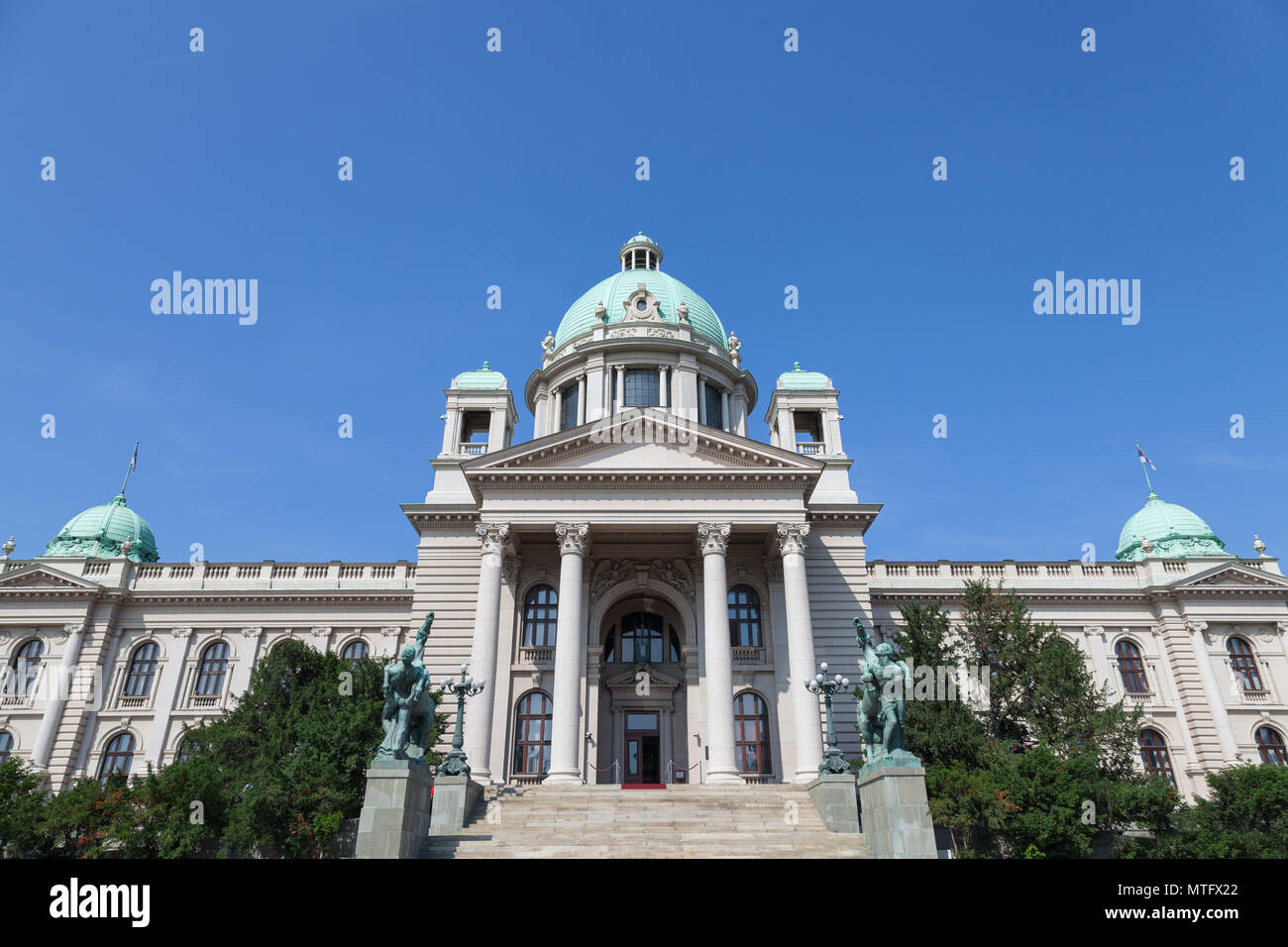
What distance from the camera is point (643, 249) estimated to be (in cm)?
5406

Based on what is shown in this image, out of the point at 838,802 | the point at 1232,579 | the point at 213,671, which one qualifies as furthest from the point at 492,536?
the point at 1232,579

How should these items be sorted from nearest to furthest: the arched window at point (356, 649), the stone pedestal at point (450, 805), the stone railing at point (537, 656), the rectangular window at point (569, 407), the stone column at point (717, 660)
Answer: the stone pedestal at point (450, 805) < the stone column at point (717, 660) < the stone railing at point (537, 656) < the arched window at point (356, 649) < the rectangular window at point (569, 407)

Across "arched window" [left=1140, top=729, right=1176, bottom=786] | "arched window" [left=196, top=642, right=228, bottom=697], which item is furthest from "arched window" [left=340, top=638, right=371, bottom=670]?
"arched window" [left=1140, top=729, right=1176, bottom=786]

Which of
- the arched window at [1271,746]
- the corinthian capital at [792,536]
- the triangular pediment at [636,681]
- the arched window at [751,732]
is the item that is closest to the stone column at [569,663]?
the triangular pediment at [636,681]

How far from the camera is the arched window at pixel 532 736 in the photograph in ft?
105

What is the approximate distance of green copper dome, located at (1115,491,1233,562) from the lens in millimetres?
43656

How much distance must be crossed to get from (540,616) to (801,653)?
11325 mm

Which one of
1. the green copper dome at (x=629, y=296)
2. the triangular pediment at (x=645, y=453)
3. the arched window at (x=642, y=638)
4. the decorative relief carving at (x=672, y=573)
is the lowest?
the arched window at (x=642, y=638)

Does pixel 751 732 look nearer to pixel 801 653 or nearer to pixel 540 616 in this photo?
pixel 801 653

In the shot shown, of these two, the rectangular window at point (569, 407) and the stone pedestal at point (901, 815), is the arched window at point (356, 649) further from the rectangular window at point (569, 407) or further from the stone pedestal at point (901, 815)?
the stone pedestal at point (901, 815)

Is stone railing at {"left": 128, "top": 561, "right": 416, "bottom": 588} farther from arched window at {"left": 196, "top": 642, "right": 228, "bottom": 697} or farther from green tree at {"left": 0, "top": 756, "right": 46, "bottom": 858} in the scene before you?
green tree at {"left": 0, "top": 756, "right": 46, "bottom": 858}

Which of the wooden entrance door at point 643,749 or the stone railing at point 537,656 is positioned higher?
the stone railing at point 537,656

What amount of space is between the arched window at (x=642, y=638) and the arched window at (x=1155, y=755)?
2228 centimetres
